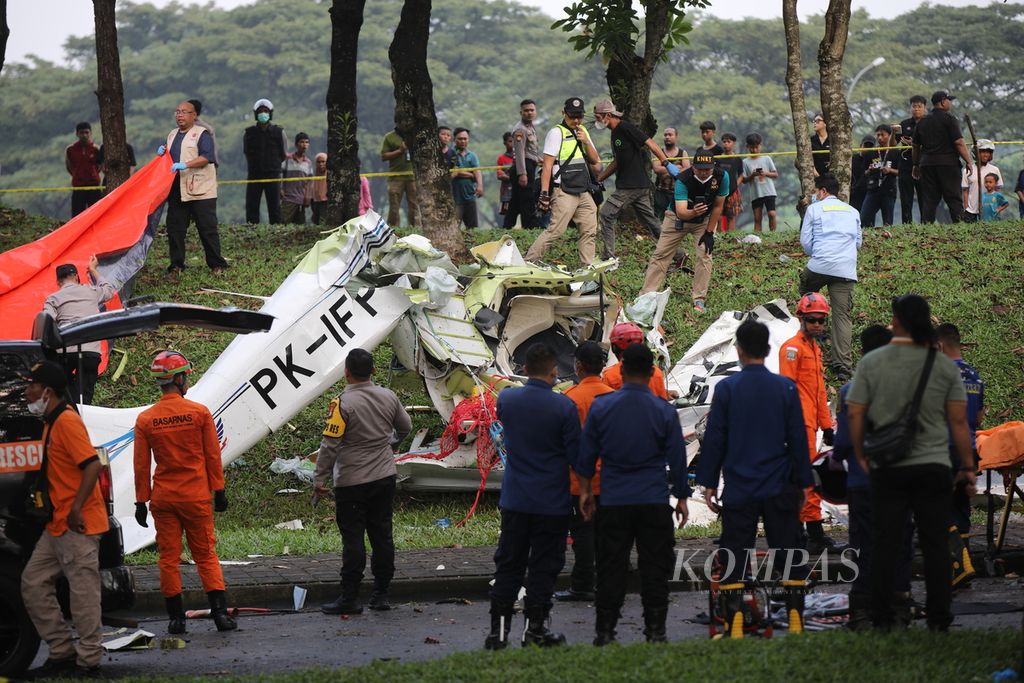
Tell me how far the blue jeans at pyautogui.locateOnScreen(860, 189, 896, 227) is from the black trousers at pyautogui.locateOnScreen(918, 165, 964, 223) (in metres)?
1.28

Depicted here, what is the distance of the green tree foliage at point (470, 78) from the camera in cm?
5309

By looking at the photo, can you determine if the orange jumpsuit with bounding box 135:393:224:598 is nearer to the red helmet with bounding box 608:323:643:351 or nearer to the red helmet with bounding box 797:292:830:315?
the red helmet with bounding box 608:323:643:351

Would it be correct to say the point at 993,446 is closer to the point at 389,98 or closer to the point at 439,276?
the point at 439,276

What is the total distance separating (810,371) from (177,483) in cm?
465

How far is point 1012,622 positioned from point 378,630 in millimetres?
3924

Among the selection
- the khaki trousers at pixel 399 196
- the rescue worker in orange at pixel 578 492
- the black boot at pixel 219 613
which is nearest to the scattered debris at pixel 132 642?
the black boot at pixel 219 613

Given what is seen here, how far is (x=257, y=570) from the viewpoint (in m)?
10.7

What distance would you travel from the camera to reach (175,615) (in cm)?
928

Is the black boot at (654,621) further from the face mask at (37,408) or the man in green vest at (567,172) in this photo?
the man in green vest at (567,172)

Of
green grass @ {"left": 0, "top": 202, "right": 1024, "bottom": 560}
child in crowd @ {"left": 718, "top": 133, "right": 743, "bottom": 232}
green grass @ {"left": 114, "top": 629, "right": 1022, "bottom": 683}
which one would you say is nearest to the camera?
green grass @ {"left": 114, "top": 629, "right": 1022, "bottom": 683}

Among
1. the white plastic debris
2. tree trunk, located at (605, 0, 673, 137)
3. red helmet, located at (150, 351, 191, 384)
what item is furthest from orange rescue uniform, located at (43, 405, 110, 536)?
tree trunk, located at (605, 0, 673, 137)

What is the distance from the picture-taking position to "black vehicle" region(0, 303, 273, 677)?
26.7 feet

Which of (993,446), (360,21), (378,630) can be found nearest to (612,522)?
(378,630)

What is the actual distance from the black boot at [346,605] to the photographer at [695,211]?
7770 millimetres
